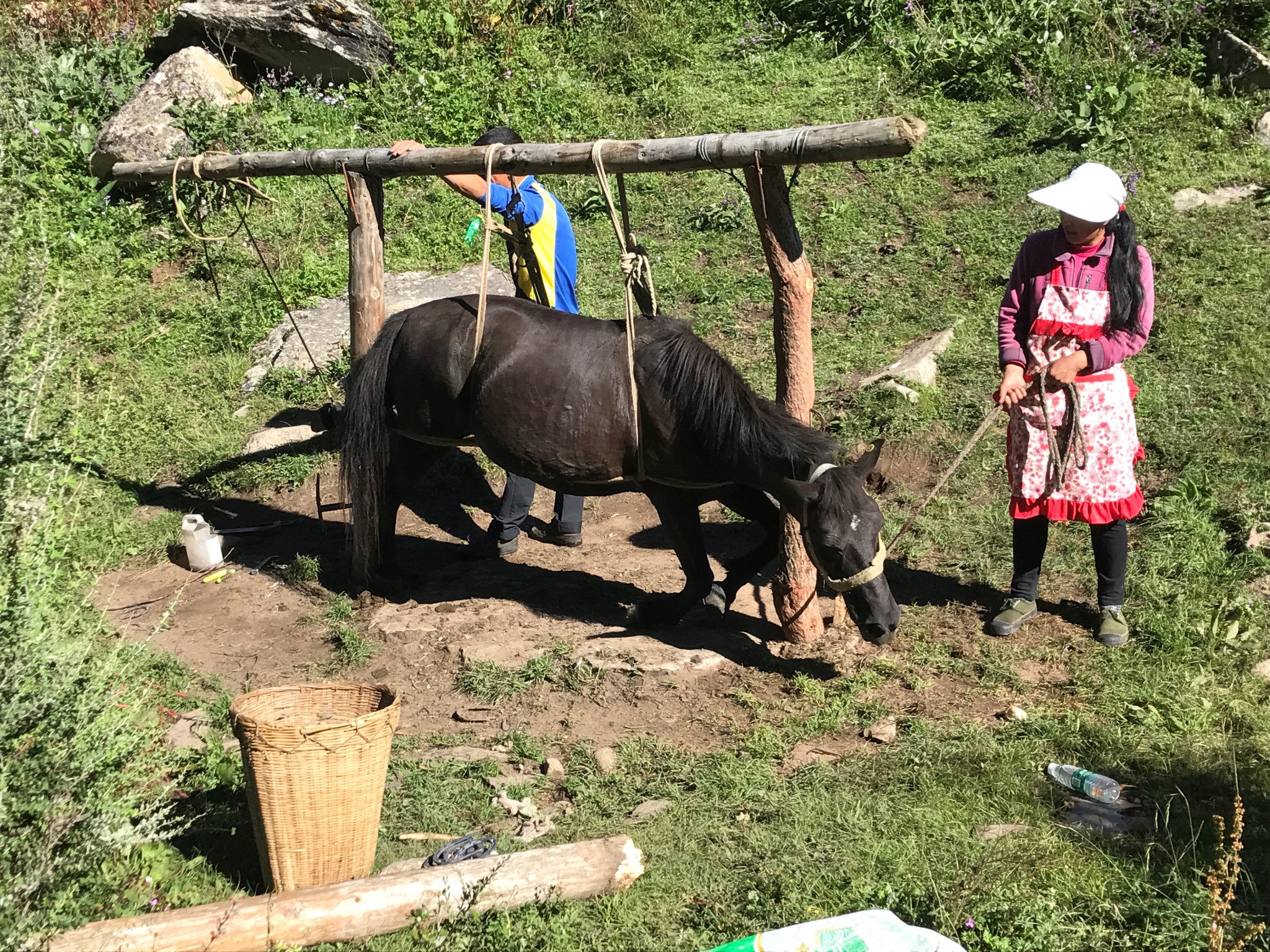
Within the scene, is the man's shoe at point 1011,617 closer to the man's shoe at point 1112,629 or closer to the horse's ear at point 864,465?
the man's shoe at point 1112,629

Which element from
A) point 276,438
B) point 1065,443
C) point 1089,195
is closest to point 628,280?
point 1089,195

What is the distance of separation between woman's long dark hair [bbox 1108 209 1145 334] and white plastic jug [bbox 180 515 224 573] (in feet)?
17.0

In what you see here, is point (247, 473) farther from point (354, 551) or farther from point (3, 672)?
point (3, 672)

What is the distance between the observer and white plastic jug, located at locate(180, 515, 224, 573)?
675 cm

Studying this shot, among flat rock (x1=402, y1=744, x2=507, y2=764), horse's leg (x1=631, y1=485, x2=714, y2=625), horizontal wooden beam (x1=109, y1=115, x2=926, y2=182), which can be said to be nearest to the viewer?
horizontal wooden beam (x1=109, y1=115, x2=926, y2=182)

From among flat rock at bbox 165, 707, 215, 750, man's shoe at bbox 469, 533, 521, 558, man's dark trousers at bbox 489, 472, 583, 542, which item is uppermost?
man's dark trousers at bbox 489, 472, 583, 542

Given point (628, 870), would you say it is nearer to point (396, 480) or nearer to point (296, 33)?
point (396, 480)

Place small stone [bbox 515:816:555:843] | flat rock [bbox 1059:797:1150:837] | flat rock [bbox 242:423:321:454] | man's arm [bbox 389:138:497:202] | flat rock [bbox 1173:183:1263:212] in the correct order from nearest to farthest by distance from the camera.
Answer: flat rock [bbox 1059:797:1150:837] < small stone [bbox 515:816:555:843] < man's arm [bbox 389:138:497:202] < flat rock [bbox 242:423:321:454] < flat rock [bbox 1173:183:1263:212]

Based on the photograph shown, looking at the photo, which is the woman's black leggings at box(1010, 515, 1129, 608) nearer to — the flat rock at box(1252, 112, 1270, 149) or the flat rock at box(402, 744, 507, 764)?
the flat rock at box(402, 744, 507, 764)

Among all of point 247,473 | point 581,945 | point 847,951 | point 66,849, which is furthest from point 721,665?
point 247,473

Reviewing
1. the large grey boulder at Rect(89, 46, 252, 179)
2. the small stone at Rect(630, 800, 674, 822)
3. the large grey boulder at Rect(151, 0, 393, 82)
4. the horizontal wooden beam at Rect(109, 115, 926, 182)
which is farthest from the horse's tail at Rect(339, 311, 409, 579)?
the large grey boulder at Rect(151, 0, 393, 82)

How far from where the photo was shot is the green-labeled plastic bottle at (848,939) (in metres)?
2.90

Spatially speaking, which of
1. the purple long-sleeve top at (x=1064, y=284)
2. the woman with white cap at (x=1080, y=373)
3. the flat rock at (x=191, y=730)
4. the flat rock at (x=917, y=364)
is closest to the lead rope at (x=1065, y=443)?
the woman with white cap at (x=1080, y=373)

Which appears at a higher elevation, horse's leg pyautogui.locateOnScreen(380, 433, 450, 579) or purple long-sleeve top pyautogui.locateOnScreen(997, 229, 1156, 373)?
purple long-sleeve top pyautogui.locateOnScreen(997, 229, 1156, 373)
